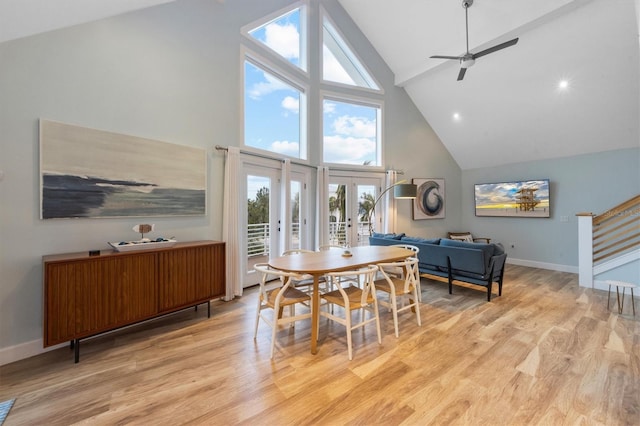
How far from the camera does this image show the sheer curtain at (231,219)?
149 inches

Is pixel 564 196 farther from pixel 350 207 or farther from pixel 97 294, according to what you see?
Result: pixel 97 294

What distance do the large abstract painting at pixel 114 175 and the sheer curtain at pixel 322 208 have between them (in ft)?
7.61

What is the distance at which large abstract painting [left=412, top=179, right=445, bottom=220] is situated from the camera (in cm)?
680

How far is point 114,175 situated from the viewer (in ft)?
9.22

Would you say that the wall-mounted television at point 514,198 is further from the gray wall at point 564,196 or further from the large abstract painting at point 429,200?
the large abstract painting at point 429,200

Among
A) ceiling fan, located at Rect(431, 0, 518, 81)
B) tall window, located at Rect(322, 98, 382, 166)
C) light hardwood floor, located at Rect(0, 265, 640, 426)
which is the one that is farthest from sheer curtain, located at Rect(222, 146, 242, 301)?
ceiling fan, located at Rect(431, 0, 518, 81)

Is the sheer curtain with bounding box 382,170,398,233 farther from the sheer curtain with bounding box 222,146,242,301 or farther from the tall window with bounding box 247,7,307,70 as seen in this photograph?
the sheer curtain with bounding box 222,146,242,301

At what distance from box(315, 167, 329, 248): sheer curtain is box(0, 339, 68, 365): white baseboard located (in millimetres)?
3912

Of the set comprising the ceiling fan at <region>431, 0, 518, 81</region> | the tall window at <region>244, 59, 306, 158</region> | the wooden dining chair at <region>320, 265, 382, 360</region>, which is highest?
the ceiling fan at <region>431, 0, 518, 81</region>

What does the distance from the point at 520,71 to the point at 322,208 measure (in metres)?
4.56

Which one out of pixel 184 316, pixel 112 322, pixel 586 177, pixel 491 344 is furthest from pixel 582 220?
pixel 112 322

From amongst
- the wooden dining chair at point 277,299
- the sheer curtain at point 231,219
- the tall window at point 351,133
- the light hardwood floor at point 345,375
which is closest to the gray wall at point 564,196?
the light hardwood floor at point 345,375

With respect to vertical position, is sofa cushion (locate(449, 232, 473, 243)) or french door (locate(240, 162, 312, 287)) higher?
french door (locate(240, 162, 312, 287))

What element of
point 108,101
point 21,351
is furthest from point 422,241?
point 21,351
